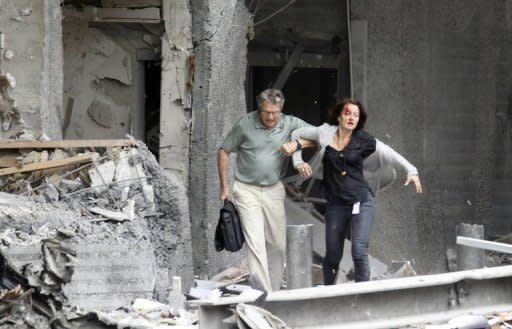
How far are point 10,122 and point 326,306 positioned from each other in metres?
4.92

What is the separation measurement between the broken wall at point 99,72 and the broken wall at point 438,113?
3.35 metres

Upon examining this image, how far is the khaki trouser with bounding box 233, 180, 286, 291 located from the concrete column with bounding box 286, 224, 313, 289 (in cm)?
50

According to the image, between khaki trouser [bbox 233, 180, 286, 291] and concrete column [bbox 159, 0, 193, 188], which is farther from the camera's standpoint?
concrete column [bbox 159, 0, 193, 188]

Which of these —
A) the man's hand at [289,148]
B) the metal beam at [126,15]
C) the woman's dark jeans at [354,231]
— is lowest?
the woman's dark jeans at [354,231]

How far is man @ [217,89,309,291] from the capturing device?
11.5m

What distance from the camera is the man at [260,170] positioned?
11.5 meters

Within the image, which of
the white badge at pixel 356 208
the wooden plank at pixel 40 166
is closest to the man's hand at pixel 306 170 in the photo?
the white badge at pixel 356 208

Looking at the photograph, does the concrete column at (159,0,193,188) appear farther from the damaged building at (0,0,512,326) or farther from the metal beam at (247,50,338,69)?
the metal beam at (247,50,338,69)

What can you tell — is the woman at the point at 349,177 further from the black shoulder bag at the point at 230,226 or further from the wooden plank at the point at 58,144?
the wooden plank at the point at 58,144

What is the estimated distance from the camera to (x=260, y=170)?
38.1 feet

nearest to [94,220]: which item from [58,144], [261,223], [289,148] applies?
[58,144]

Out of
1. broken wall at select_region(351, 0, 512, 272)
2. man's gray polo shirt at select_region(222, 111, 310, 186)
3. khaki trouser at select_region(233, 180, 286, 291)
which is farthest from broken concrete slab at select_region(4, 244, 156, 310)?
broken wall at select_region(351, 0, 512, 272)

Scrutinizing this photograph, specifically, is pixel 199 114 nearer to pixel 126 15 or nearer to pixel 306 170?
pixel 126 15

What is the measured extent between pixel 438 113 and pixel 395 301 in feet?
25.8
